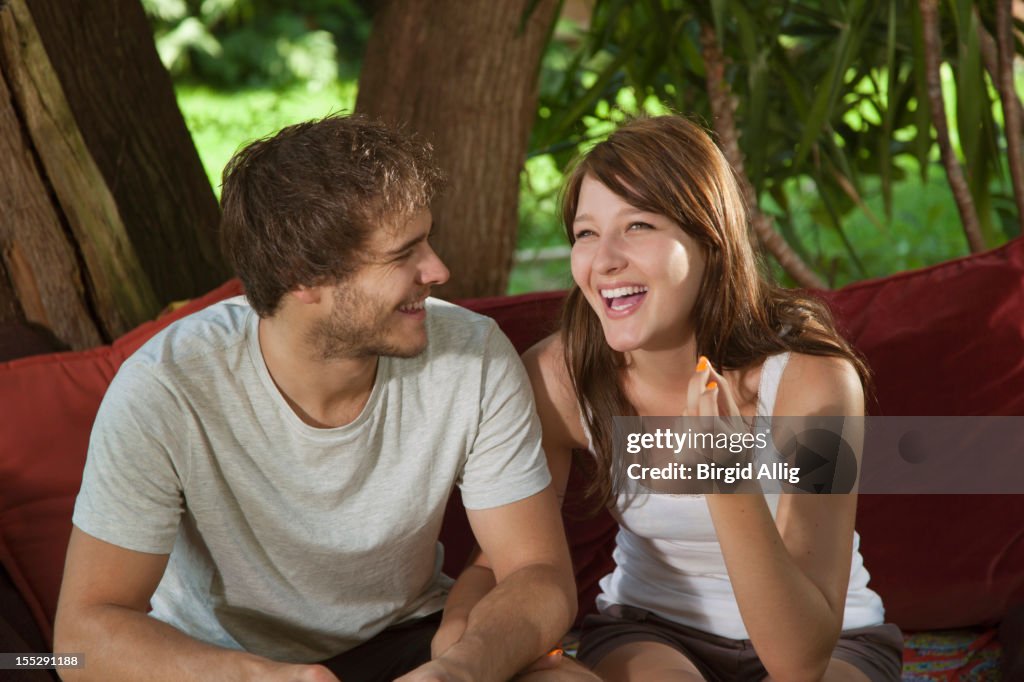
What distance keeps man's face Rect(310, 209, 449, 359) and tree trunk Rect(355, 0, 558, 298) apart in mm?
1012

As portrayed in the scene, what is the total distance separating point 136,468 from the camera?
1.46m

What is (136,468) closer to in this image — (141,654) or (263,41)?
(141,654)

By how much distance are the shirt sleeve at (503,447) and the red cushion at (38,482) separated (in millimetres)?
635

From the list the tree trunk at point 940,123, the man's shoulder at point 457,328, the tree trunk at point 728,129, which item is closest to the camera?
the man's shoulder at point 457,328

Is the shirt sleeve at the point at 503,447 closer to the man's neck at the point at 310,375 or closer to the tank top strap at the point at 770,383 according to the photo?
the man's neck at the point at 310,375

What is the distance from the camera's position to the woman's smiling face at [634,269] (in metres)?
1.56

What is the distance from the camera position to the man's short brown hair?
59.6 inches

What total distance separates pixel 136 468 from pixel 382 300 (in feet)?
1.25

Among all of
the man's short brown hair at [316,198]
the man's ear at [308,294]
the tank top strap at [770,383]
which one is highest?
the man's short brown hair at [316,198]

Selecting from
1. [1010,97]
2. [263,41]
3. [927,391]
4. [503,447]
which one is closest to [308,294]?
[503,447]

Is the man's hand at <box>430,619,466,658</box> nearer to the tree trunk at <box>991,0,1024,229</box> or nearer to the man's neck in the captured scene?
the man's neck

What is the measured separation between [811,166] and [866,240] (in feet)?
7.04

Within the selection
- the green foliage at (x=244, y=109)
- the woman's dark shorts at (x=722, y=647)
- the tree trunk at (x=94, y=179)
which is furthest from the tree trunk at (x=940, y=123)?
the green foliage at (x=244, y=109)

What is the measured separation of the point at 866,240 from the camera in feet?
15.5
